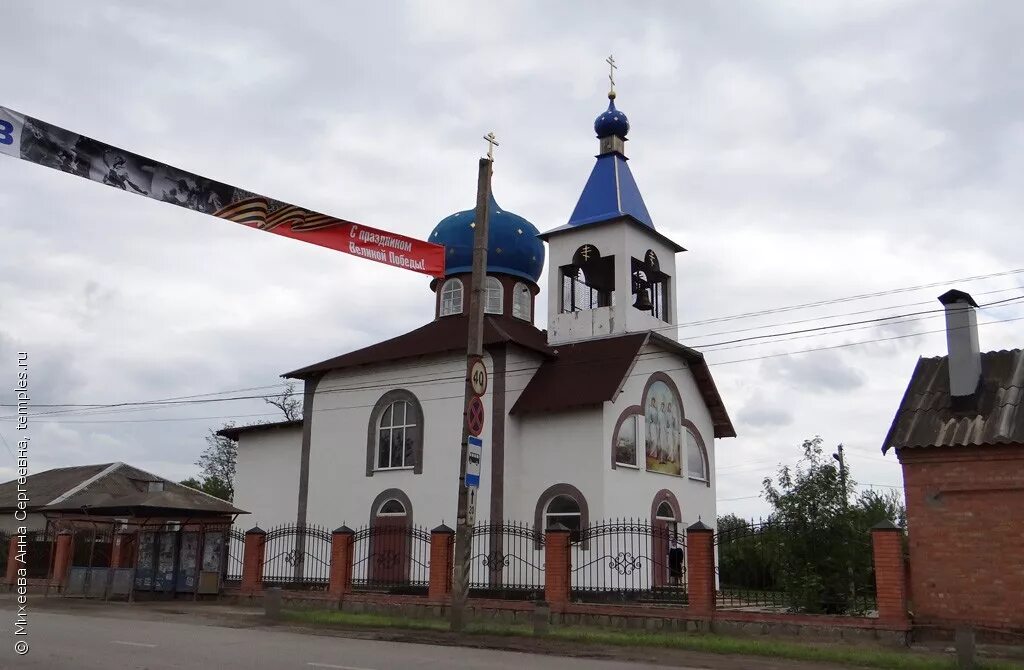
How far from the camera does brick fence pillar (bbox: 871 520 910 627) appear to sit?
42.7 feet

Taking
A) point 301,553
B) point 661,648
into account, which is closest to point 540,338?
point 301,553

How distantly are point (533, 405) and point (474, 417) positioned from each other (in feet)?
22.1

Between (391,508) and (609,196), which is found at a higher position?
(609,196)

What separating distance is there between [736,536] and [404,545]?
9435mm

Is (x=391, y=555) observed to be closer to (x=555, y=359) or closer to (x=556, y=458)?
(x=556, y=458)

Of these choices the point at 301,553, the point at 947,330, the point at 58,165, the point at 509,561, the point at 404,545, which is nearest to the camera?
the point at 58,165

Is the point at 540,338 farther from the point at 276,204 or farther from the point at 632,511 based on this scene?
the point at 276,204

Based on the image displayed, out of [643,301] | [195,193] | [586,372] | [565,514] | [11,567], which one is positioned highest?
[643,301]

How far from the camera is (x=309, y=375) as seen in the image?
25359mm

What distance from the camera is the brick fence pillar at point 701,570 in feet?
48.5

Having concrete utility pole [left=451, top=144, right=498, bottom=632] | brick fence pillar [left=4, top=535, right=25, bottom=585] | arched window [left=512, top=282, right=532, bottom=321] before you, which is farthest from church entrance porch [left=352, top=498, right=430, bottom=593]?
brick fence pillar [left=4, top=535, right=25, bottom=585]

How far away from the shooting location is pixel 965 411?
1437cm

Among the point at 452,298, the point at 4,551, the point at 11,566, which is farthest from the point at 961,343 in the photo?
the point at 4,551

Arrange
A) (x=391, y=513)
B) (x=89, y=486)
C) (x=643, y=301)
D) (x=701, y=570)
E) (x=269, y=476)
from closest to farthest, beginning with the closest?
(x=701, y=570) → (x=391, y=513) → (x=643, y=301) → (x=269, y=476) → (x=89, y=486)
